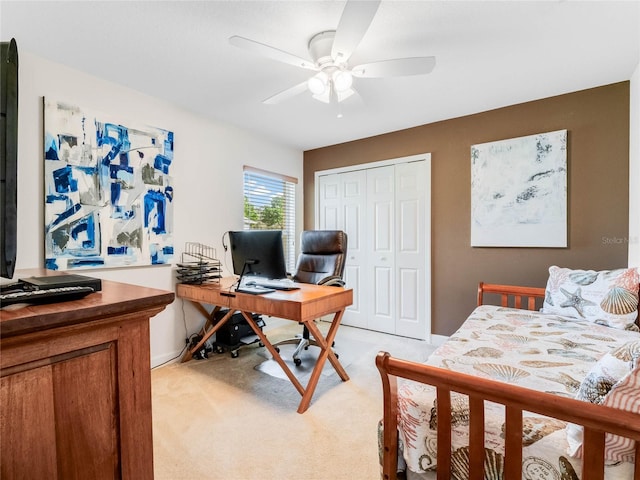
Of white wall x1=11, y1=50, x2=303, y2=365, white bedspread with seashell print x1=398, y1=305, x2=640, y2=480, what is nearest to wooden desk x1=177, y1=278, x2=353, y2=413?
white wall x1=11, y1=50, x2=303, y2=365

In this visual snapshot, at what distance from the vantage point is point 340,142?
3986 millimetres

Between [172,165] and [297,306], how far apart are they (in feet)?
5.97

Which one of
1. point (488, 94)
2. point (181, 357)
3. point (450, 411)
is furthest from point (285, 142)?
point (450, 411)

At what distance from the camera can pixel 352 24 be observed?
1407 millimetres

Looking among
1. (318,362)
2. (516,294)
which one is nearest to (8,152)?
(318,362)

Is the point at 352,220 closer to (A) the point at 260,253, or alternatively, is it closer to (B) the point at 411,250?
(B) the point at 411,250

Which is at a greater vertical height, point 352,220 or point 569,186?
point 569,186

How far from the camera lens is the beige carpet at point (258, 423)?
1548 mm

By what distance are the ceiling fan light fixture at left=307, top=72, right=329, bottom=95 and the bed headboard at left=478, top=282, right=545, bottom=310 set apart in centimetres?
204

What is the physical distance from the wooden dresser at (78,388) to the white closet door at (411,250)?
3.11 meters

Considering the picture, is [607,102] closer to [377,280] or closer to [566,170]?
[566,170]

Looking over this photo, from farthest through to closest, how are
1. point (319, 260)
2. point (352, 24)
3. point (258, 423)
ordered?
point (319, 260)
point (258, 423)
point (352, 24)

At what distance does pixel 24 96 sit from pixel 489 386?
299cm

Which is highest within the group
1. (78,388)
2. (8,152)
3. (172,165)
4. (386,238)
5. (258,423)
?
(172,165)
